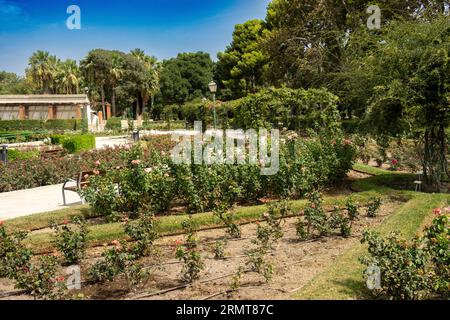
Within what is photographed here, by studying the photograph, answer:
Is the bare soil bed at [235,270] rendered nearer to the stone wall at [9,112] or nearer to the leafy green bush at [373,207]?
the leafy green bush at [373,207]

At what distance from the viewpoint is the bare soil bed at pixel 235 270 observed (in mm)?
4090

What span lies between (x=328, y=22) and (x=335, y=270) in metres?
22.4

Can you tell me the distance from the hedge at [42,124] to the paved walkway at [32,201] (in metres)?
30.1

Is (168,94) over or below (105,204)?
over

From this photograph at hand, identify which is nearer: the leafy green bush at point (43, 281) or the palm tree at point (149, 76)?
the leafy green bush at point (43, 281)

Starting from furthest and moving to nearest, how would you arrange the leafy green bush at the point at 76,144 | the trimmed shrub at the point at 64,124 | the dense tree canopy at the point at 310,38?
the trimmed shrub at the point at 64,124 → the dense tree canopy at the point at 310,38 → the leafy green bush at the point at 76,144

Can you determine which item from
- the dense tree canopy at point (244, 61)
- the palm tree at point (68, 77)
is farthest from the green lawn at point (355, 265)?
the palm tree at point (68, 77)

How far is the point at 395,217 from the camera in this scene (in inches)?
246

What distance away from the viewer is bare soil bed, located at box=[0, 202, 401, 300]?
4.09 meters

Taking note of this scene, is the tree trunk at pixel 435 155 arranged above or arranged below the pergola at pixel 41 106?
below

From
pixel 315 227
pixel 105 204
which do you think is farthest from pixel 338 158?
pixel 105 204

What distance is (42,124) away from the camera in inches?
1526

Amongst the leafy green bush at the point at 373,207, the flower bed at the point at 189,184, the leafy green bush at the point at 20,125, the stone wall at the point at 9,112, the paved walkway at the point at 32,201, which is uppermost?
the stone wall at the point at 9,112
